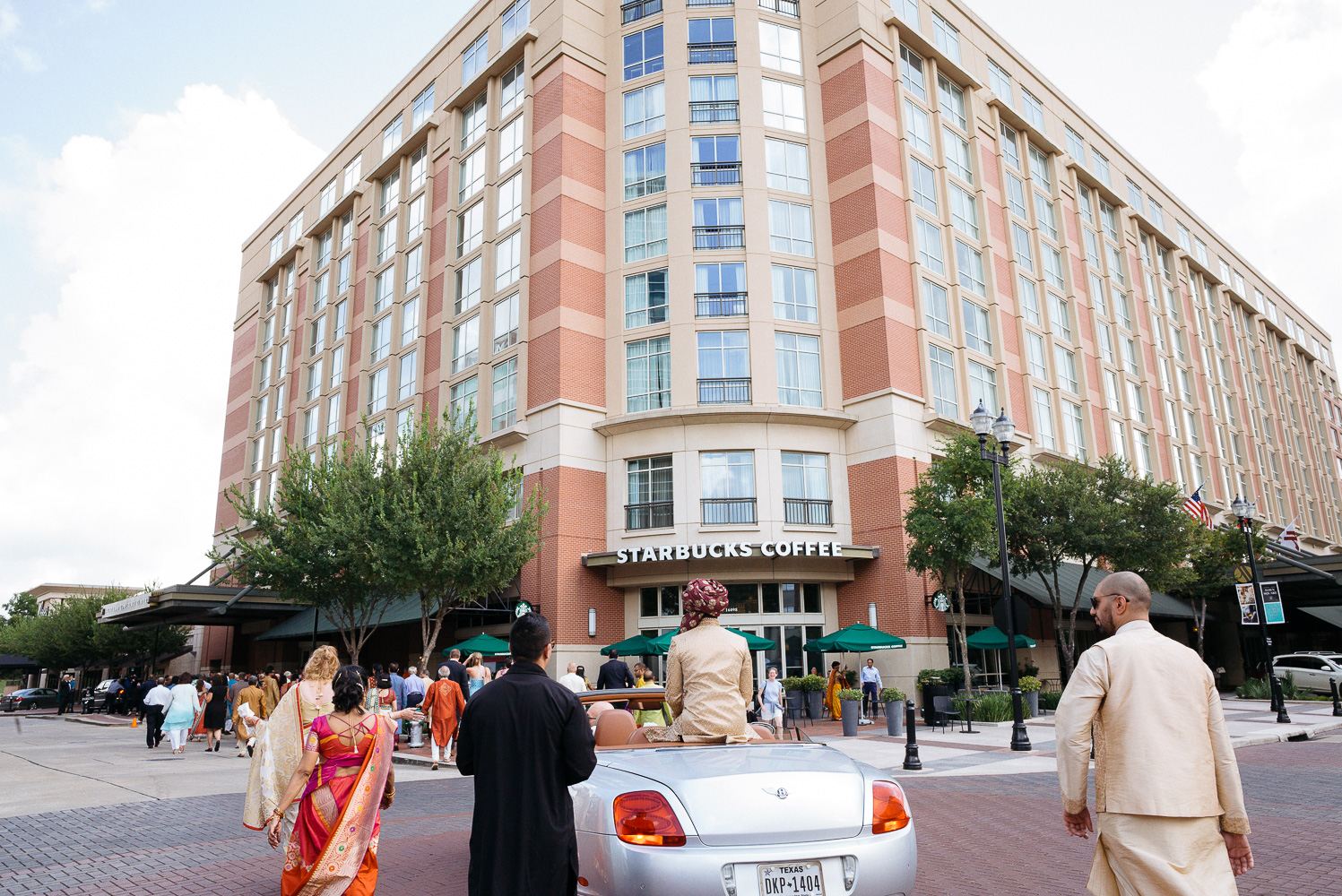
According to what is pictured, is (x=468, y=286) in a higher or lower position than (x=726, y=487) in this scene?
higher

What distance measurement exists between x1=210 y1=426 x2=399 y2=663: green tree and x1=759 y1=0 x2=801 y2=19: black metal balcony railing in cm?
2084

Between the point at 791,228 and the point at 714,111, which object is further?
the point at 714,111

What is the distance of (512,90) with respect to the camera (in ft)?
112

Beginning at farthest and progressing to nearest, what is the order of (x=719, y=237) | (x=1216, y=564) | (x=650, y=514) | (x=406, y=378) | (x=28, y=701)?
(x=28, y=701), (x=406, y=378), (x=1216, y=564), (x=719, y=237), (x=650, y=514)

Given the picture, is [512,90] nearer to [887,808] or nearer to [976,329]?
[976,329]

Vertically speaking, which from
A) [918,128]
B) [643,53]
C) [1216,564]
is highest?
[643,53]

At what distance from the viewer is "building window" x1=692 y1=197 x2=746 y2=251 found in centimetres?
2903

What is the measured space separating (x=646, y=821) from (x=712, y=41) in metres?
31.2

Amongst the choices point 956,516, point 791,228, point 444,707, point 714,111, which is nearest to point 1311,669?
point 956,516

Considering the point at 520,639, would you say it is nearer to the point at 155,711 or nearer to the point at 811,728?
the point at 811,728

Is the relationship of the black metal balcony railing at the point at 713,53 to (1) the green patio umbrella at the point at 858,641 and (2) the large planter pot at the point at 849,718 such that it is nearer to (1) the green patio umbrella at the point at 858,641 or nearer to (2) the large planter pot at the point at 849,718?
(1) the green patio umbrella at the point at 858,641

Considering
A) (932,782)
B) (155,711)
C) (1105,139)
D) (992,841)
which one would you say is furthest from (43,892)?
(1105,139)

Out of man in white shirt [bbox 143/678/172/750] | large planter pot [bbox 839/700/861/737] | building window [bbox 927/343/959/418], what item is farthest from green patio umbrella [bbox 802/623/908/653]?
man in white shirt [bbox 143/678/172/750]

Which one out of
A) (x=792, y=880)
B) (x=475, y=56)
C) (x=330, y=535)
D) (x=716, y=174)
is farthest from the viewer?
(x=475, y=56)
